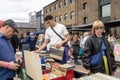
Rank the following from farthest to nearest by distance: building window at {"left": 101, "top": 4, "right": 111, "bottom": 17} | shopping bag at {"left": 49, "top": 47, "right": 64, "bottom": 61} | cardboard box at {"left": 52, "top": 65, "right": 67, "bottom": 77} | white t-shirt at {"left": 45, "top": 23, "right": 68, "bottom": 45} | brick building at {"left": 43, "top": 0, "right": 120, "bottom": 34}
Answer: building window at {"left": 101, "top": 4, "right": 111, "bottom": 17} < brick building at {"left": 43, "top": 0, "right": 120, "bottom": 34} < white t-shirt at {"left": 45, "top": 23, "right": 68, "bottom": 45} < shopping bag at {"left": 49, "top": 47, "right": 64, "bottom": 61} < cardboard box at {"left": 52, "top": 65, "right": 67, "bottom": 77}

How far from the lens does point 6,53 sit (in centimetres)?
388

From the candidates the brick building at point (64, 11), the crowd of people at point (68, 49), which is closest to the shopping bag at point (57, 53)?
the crowd of people at point (68, 49)

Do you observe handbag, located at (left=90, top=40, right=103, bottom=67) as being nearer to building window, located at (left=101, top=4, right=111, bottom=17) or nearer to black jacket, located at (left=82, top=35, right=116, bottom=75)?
black jacket, located at (left=82, top=35, right=116, bottom=75)

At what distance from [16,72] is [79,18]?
128 ft

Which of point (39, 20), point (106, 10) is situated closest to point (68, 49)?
point (106, 10)

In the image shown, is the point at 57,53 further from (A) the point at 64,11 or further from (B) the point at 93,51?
(A) the point at 64,11

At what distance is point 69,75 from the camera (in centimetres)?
375

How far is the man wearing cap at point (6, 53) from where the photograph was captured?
377cm

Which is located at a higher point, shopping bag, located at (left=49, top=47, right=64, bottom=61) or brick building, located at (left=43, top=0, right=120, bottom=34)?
brick building, located at (left=43, top=0, right=120, bottom=34)

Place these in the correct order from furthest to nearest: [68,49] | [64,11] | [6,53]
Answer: [64,11]
[68,49]
[6,53]

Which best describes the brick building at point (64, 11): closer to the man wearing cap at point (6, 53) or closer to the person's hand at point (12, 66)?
the man wearing cap at point (6, 53)

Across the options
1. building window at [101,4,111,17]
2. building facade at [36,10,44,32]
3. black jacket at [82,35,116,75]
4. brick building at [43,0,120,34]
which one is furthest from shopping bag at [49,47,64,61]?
building facade at [36,10,44,32]

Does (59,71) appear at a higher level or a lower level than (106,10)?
lower

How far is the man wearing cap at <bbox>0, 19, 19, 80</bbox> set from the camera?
3768 mm
